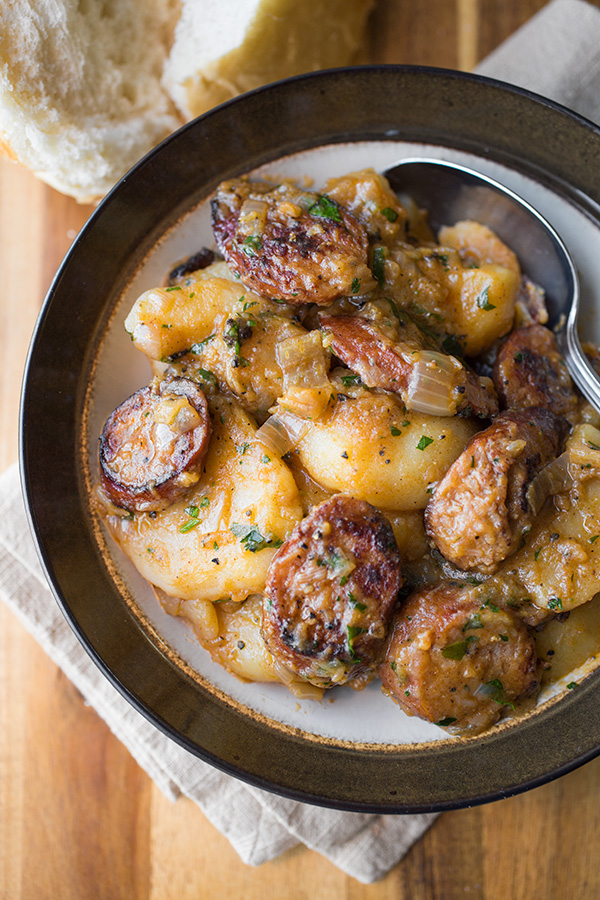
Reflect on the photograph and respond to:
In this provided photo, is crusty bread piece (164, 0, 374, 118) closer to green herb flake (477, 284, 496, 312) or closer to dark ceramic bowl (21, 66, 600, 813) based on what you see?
dark ceramic bowl (21, 66, 600, 813)

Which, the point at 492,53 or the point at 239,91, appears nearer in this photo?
the point at 239,91

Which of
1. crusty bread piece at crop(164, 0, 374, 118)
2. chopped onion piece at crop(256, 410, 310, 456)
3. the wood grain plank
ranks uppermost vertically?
the wood grain plank

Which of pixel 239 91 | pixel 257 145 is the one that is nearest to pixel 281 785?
pixel 257 145

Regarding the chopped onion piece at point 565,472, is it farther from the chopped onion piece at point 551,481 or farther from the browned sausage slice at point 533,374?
the browned sausage slice at point 533,374

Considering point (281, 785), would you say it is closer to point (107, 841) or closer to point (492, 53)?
point (107, 841)

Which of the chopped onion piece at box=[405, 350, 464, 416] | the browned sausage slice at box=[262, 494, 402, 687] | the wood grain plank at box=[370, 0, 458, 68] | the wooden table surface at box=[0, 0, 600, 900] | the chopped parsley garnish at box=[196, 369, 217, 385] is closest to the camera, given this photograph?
the browned sausage slice at box=[262, 494, 402, 687]

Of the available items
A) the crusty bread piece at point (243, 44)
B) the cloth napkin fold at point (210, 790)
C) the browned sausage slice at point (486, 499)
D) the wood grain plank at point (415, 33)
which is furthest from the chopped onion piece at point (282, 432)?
the wood grain plank at point (415, 33)

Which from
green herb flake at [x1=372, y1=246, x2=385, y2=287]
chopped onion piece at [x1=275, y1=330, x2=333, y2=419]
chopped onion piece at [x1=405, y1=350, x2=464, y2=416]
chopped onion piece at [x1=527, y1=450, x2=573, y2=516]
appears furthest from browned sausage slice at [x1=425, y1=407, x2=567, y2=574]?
green herb flake at [x1=372, y1=246, x2=385, y2=287]
